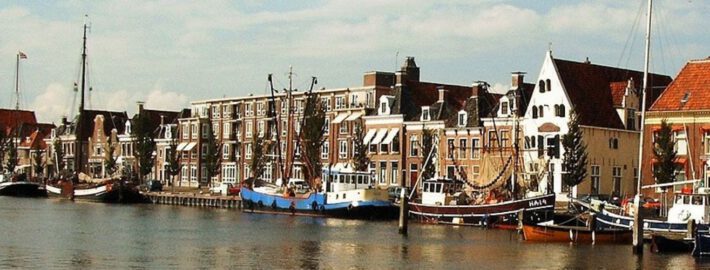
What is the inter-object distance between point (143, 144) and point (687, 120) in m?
79.1

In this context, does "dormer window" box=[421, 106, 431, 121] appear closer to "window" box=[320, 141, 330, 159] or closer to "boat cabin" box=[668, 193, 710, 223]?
"window" box=[320, 141, 330, 159]

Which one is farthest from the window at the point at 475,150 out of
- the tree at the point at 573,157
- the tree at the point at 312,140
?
the tree at the point at 312,140

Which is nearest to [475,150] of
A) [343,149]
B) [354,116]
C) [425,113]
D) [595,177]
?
[425,113]

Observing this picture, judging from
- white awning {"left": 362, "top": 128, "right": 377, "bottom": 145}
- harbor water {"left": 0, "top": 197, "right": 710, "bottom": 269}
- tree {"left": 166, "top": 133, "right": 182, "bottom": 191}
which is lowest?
harbor water {"left": 0, "top": 197, "right": 710, "bottom": 269}

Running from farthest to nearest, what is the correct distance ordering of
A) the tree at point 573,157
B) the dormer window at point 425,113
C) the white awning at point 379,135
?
the white awning at point 379,135
the dormer window at point 425,113
the tree at point 573,157

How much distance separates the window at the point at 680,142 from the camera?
94188mm

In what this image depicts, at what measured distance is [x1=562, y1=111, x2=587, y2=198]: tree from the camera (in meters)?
96.7

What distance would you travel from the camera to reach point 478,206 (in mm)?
88062

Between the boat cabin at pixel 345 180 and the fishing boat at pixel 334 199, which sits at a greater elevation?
the boat cabin at pixel 345 180

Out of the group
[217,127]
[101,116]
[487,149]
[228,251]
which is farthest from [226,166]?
[228,251]

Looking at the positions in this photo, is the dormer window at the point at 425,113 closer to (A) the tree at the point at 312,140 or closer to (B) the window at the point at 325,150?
(A) the tree at the point at 312,140

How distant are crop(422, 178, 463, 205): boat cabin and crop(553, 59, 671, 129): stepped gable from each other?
556 inches

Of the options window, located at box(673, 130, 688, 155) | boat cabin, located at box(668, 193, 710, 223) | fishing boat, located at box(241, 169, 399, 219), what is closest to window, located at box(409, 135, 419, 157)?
fishing boat, located at box(241, 169, 399, 219)

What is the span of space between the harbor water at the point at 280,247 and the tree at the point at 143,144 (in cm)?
5527
